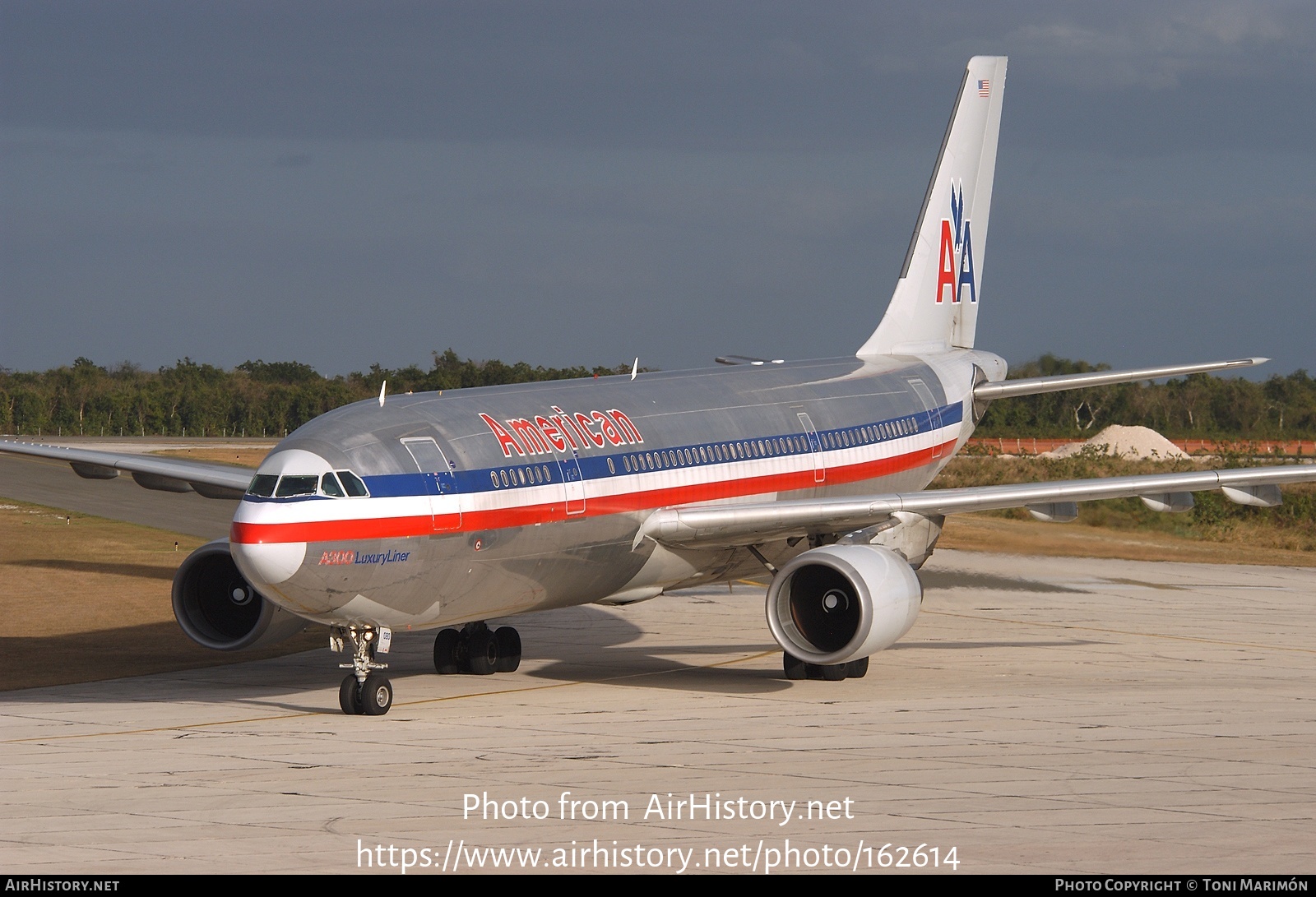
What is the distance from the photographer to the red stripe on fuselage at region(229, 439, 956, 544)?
18656 mm

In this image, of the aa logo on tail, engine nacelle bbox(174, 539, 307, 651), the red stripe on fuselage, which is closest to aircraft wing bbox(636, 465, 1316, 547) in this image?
the red stripe on fuselage

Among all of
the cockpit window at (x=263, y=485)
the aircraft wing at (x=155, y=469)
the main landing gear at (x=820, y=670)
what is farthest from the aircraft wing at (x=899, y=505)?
the aircraft wing at (x=155, y=469)

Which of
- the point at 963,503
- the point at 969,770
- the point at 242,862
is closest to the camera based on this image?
the point at 242,862

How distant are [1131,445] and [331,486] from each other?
7055 centimetres

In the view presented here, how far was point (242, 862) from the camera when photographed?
12.7 meters

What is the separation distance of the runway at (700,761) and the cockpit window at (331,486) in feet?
9.17

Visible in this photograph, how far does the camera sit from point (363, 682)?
20.3m

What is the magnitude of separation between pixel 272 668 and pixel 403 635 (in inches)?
161

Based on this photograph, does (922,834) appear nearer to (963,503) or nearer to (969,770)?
(969,770)

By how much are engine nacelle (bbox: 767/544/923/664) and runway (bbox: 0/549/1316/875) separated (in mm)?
764

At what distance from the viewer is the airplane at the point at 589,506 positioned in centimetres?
1925

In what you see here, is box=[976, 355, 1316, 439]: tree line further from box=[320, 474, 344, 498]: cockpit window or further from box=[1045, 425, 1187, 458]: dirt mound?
box=[320, 474, 344, 498]: cockpit window

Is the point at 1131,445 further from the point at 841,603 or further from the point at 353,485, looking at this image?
the point at 353,485
